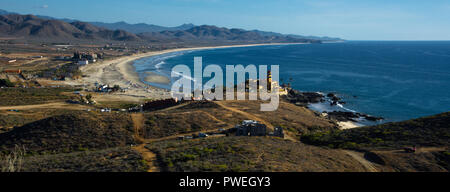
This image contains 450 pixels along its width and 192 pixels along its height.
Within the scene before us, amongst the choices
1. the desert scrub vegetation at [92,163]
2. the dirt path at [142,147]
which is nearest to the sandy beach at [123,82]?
the dirt path at [142,147]

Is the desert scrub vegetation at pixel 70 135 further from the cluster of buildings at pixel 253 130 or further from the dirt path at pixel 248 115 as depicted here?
the dirt path at pixel 248 115

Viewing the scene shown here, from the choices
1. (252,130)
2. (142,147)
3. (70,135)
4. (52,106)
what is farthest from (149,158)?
(52,106)

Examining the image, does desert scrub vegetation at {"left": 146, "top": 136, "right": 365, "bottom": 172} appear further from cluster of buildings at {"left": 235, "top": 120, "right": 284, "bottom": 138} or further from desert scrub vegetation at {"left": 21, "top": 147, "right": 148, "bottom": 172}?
cluster of buildings at {"left": 235, "top": 120, "right": 284, "bottom": 138}

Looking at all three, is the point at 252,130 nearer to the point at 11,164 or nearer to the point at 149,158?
the point at 149,158

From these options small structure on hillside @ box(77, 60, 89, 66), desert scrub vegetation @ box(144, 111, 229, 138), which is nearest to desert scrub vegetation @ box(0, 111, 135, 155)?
desert scrub vegetation @ box(144, 111, 229, 138)
